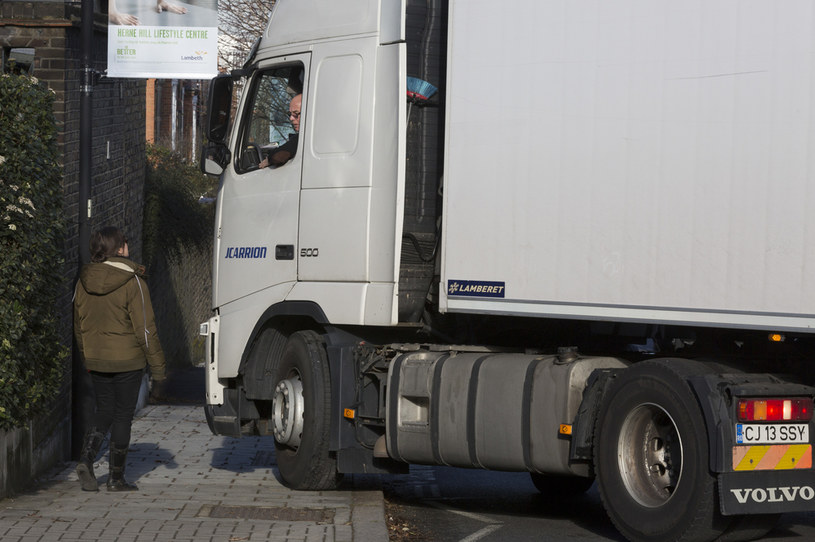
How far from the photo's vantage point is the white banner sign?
11.2 metres

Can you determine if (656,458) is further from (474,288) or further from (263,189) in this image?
(263,189)

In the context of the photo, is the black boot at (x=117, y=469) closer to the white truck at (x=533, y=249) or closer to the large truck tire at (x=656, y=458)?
the white truck at (x=533, y=249)

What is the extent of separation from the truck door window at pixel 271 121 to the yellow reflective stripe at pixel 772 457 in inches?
153

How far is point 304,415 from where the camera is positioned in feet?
29.0

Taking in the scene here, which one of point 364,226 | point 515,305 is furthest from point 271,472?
point 515,305

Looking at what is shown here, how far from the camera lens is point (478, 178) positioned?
7.58 meters

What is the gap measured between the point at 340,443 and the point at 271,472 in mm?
1637

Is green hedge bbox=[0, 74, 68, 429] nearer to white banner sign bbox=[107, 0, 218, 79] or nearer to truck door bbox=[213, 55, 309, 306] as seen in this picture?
truck door bbox=[213, 55, 309, 306]

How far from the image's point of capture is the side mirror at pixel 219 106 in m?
9.03

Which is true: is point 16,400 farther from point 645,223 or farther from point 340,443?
point 645,223

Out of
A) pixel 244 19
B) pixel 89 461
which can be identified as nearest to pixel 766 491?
pixel 89 461

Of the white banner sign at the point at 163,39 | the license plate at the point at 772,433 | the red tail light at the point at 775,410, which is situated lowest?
the license plate at the point at 772,433

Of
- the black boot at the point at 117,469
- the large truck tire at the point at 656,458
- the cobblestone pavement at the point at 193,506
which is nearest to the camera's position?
the large truck tire at the point at 656,458

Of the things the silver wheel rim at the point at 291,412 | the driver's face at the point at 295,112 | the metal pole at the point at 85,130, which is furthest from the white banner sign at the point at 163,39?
the silver wheel rim at the point at 291,412
